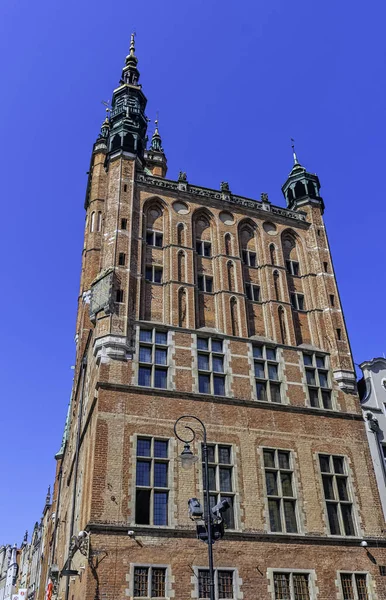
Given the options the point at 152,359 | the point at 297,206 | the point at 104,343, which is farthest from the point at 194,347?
the point at 297,206

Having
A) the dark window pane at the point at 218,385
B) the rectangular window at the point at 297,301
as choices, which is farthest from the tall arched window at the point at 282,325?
the dark window pane at the point at 218,385

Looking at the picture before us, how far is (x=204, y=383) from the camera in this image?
26516 millimetres

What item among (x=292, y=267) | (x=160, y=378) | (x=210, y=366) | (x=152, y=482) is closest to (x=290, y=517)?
(x=152, y=482)

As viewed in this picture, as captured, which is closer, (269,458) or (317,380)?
(269,458)

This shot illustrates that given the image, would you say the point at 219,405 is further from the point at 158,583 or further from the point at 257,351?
the point at 158,583

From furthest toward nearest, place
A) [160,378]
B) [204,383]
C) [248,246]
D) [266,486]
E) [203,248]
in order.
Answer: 1. [248,246]
2. [203,248]
3. [204,383]
4. [160,378]
5. [266,486]

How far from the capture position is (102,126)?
47.4m

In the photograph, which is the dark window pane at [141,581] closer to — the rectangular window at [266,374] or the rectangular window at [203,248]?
the rectangular window at [266,374]

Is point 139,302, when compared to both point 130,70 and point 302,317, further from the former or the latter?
point 130,70

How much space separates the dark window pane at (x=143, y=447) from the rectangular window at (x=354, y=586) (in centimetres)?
1010

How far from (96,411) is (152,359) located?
3.92m

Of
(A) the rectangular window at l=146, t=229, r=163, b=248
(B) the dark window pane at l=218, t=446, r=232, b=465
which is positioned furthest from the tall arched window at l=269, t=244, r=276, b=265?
(B) the dark window pane at l=218, t=446, r=232, b=465

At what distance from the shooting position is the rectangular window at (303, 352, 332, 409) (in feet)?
92.9

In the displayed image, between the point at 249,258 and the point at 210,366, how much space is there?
8.62 meters
